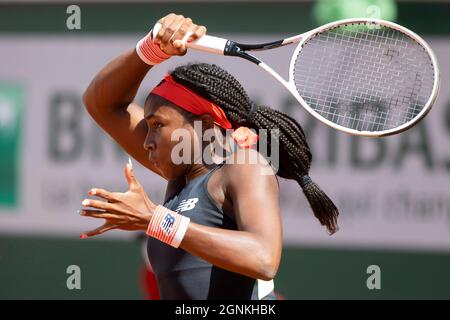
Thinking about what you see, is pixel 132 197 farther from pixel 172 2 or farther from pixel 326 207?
pixel 172 2

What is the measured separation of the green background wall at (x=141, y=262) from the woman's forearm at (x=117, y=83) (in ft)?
11.2

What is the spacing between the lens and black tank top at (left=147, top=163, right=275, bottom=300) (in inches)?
125

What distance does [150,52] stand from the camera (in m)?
3.50

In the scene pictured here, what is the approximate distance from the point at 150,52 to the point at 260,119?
0.51m

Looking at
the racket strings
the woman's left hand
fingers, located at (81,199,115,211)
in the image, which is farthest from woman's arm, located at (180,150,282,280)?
the racket strings

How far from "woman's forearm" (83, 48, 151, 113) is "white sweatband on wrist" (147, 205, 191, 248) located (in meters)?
0.90

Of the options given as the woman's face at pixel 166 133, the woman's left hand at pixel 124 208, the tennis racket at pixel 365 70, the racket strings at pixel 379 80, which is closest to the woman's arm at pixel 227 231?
the woman's left hand at pixel 124 208

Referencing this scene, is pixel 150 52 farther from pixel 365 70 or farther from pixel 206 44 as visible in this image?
pixel 365 70

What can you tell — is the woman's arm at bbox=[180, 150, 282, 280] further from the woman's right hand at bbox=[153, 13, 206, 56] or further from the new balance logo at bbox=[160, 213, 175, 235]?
the woman's right hand at bbox=[153, 13, 206, 56]

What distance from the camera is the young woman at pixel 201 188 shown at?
2883 millimetres

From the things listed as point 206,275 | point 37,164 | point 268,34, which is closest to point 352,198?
point 268,34

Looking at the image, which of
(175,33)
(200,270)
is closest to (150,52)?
(175,33)

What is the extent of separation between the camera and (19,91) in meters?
7.30
